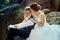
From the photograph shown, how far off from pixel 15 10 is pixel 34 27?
10.7 inches

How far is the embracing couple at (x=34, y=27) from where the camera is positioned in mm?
2492

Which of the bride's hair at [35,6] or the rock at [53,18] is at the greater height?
the bride's hair at [35,6]

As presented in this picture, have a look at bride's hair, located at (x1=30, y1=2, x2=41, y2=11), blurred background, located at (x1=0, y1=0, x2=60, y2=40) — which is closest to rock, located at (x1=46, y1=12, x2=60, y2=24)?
blurred background, located at (x1=0, y1=0, x2=60, y2=40)

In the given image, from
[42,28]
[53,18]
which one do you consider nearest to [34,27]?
[42,28]

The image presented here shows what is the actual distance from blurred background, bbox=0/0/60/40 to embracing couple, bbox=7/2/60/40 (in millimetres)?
45

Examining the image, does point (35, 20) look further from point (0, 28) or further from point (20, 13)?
point (0, 28)

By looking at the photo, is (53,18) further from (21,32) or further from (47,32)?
(21,32)

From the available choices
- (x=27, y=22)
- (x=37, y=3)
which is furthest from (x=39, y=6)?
(x=27, y=22)

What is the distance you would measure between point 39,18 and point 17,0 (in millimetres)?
304

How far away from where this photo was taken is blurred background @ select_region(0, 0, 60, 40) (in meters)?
2.51

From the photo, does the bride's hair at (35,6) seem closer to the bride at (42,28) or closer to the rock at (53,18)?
the bride at (42,28)

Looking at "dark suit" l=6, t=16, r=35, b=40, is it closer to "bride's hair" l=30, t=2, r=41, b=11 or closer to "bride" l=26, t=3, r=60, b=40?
"bride" l=26, t=3, r=60, b=40

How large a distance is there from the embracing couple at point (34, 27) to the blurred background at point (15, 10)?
5 cm

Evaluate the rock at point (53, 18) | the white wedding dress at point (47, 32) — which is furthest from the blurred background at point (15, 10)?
the white wedding dress at point (47, 32)
